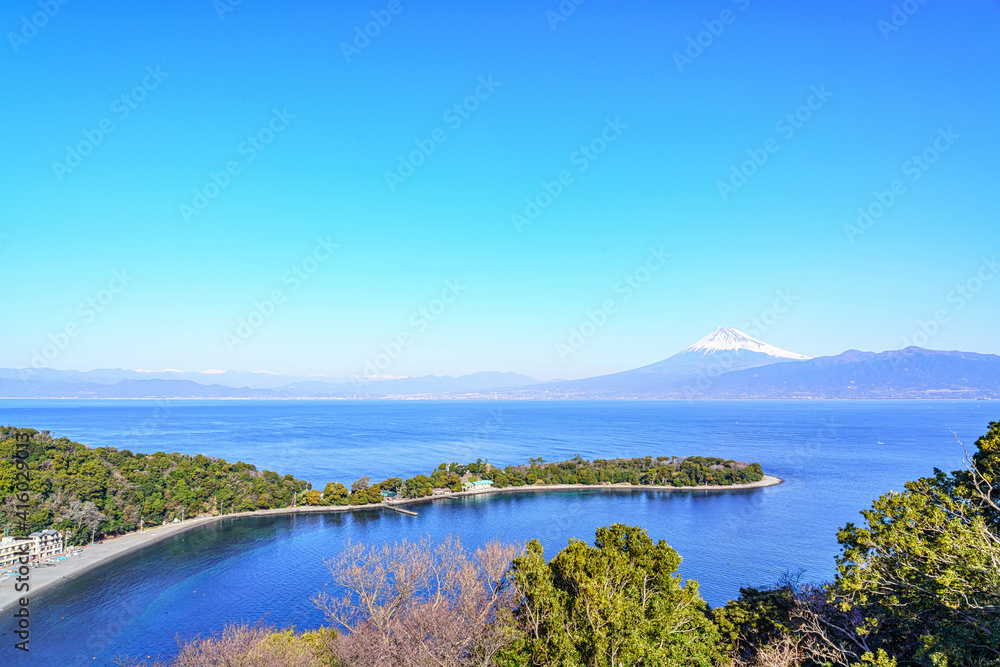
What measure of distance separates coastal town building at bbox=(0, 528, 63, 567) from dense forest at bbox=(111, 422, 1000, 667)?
55.8 ft

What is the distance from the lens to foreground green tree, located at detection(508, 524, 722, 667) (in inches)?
293

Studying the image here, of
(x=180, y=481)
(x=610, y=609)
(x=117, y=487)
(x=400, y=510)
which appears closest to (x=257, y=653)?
(x=610, y=609)

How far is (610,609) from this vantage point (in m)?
7.54

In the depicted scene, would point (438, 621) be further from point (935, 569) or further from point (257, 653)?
point (935, 569)

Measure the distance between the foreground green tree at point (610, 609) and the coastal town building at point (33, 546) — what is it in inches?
789

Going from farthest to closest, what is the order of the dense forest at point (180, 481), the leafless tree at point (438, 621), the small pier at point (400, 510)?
the small pier at point (400, 510) → the dense forest at point (180, 481) → the leafless tree at point (438, 621)

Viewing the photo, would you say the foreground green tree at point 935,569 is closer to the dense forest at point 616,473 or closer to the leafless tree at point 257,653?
the leafless tree at point 257,653

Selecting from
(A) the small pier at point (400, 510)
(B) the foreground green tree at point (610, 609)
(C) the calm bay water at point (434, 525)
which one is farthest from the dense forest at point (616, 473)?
(B) the foreground green tree at point (610, 609)

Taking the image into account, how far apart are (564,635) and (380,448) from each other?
2112 inches

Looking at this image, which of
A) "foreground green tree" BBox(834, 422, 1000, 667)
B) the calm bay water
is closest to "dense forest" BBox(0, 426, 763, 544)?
the calm bay water

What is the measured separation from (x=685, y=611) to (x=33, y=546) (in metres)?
26.4

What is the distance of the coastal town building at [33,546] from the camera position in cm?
1970

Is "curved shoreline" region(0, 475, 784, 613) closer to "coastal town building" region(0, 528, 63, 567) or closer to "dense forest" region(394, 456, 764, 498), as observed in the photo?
"dense forest" region(394, 456, 764, 498)

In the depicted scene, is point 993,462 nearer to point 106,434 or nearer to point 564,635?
point 564,635
